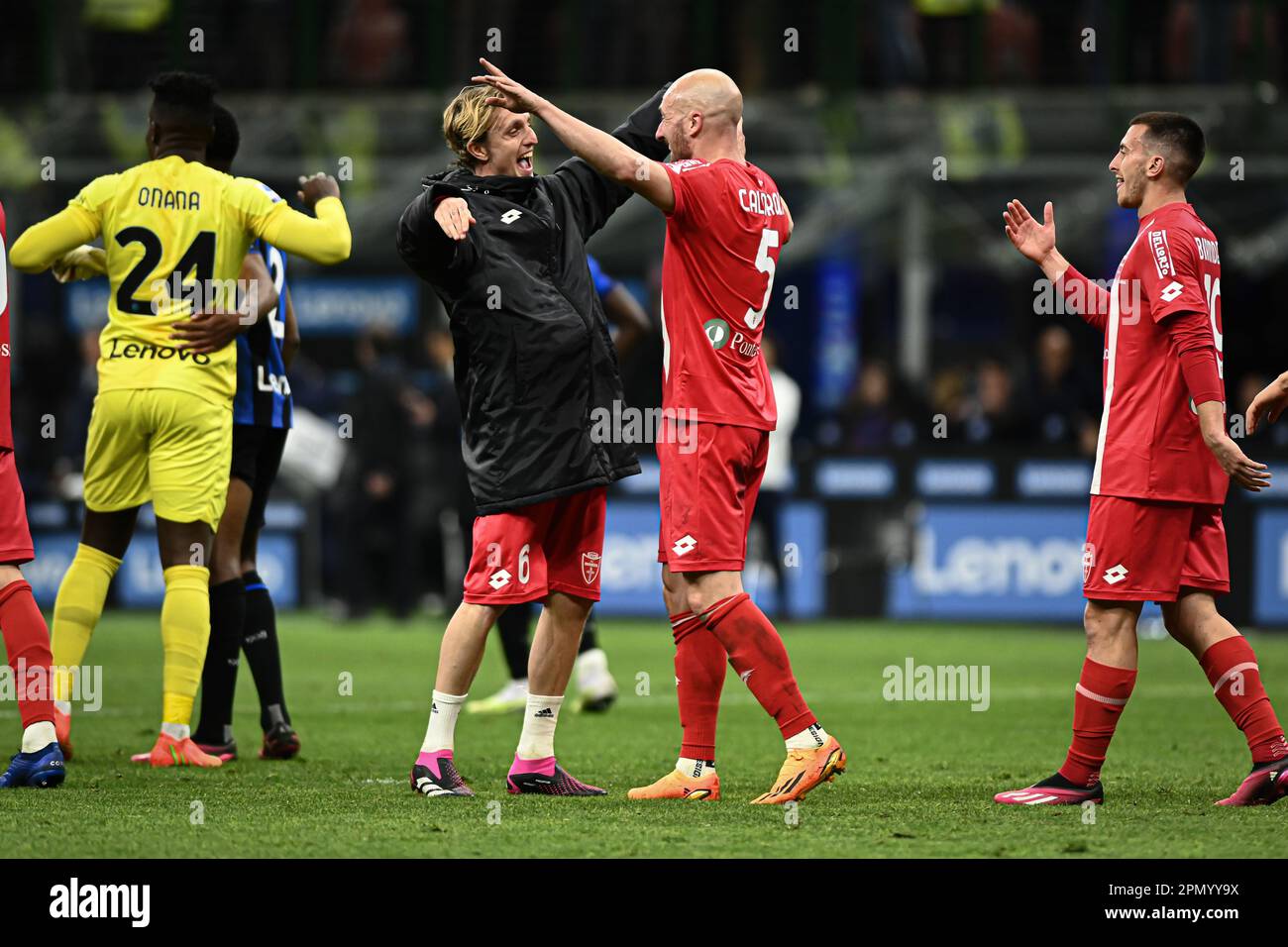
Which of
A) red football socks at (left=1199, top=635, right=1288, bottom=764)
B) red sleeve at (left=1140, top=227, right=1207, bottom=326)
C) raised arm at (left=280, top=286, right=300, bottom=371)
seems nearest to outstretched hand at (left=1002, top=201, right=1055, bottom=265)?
red sleeve at (left=1140, top=227, right=1207, bottom=326)

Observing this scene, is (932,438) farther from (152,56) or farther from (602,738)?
(152,56)

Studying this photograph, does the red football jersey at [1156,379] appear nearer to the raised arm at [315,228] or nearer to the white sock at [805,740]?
A: the white sock at [805,740]

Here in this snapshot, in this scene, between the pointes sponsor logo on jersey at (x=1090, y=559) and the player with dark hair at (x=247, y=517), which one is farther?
the player with dark hair at (x=247, y=517)

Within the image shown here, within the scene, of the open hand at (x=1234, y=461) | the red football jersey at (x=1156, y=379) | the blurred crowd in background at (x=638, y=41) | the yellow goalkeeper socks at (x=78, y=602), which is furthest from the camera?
the blurred crowd in background at (x=638, y=41)

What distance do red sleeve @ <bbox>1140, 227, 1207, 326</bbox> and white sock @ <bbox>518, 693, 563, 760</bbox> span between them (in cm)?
231

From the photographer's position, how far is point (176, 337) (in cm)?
679

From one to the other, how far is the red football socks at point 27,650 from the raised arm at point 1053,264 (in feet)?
11.6

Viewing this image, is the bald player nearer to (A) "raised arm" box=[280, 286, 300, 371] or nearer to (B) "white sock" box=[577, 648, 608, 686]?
(A) "raised arm" box=[280, 286, 300, 371]

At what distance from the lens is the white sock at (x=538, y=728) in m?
6.22

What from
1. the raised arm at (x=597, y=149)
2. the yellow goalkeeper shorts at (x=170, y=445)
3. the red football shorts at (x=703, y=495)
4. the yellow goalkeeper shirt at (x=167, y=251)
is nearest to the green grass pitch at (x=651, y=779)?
the red football shorts at (x=703, y=495)

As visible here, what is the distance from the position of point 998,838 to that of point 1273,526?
33.5 ft

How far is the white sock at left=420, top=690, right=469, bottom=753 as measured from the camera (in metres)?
6.02

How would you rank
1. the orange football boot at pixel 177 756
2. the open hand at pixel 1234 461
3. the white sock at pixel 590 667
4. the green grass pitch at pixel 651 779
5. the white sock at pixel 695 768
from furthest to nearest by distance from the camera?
the white sock at pixel 590 667 < the orange football boot at pixel 177 756 < the white sock at pixel 695 768 < the open hand at pixel 1234 461 < the green grass pitch at pixel 651 779
